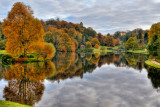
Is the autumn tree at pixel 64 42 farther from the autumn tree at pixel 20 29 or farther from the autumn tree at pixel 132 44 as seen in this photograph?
the autumn tree at pixel 20 29

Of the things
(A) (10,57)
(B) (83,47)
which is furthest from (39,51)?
(B) (83,47)

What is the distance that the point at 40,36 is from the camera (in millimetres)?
38719

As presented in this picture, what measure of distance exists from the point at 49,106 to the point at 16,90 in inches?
193

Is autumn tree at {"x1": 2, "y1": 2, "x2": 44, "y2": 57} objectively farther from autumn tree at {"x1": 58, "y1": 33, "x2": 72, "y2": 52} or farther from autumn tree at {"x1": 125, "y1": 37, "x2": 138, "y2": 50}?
autumn tree at {"x1": 125, "y1": 37, "x2": 138, "y2": 50}

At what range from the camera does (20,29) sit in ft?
120

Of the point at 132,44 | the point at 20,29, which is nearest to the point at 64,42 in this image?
the point at 132,44

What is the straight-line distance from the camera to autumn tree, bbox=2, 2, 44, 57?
116ft

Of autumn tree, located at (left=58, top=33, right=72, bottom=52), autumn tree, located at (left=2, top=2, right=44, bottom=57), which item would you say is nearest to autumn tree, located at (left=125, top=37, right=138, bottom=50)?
autumn tree, located at (left=58, top=33, right=72, bottom=52)

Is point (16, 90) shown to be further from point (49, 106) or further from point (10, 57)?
point (10, 57)

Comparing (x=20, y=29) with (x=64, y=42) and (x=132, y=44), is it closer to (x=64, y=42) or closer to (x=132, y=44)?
(x=64, y=42)

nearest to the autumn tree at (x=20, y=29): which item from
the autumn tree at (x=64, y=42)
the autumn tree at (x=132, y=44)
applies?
the autumn tree at (x=64, y=42)

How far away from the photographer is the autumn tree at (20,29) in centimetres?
3547

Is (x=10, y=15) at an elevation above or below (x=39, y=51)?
above

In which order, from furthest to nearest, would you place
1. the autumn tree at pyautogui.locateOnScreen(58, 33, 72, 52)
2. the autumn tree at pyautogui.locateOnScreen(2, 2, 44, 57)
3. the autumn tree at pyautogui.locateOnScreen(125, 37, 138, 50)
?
the autumn tree at pyautogui.locateOnScreen(125, 37, 138, 50) < the autumn tree at pyautogui.locateOnScreen(58, 33, 72, 52) < the autumn tree at pyautogui.locateOnScreen(2, 2, 44, 57)
